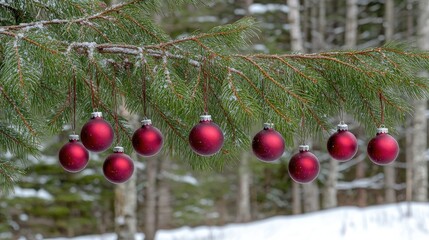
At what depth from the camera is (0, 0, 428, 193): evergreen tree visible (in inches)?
56.5

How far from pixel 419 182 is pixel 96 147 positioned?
7750mm

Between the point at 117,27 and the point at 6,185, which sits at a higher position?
the point at 117,27

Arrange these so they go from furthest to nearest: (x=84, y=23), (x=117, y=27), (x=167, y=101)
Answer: (x=117, y=27), (x=84, y=23), (x=167, y=101)

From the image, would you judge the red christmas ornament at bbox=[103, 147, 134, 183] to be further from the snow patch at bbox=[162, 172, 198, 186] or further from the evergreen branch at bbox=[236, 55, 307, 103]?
the snow patch at bbox=[162, 172, 198, 186]

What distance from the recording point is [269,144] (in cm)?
148

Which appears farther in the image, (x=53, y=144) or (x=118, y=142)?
(x=53, y=144)

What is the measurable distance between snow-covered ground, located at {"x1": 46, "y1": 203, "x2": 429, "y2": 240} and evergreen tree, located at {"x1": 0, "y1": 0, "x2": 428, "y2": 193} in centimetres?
479

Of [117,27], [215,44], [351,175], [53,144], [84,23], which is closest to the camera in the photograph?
[215,44]

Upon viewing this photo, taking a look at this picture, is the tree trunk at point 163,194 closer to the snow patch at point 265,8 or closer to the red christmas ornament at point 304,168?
the snow patch at point 265,8

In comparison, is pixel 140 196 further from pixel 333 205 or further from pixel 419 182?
pixel 419 182

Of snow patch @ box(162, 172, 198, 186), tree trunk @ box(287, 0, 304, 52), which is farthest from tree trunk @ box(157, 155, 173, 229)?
tree trunk @ box(287, 0, 304, 52)

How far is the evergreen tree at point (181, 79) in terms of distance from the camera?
1.44 m

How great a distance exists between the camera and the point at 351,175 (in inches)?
530

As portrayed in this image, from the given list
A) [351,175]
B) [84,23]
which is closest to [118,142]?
[84,23]
